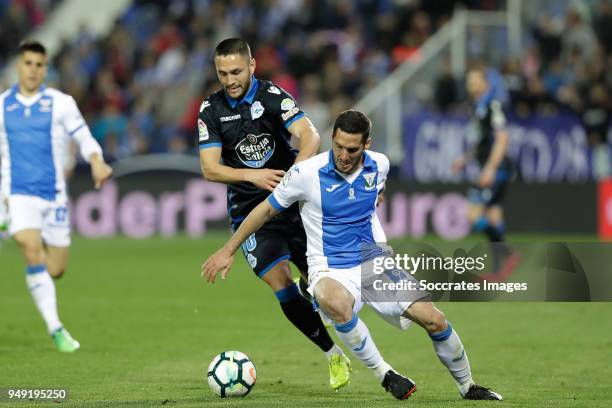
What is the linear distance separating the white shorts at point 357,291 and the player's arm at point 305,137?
3.18ft

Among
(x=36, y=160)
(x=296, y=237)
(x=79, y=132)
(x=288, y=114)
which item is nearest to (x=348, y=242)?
(x=296, y=237)

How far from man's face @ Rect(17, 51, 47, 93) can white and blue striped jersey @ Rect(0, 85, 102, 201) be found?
0.30 feet

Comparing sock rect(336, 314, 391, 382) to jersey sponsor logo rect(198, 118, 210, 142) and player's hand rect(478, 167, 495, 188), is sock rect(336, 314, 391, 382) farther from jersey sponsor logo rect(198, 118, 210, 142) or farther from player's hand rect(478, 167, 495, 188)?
player's hand rect(478, 167, 495, 188)

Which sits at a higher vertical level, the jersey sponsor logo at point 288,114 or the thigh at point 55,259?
the jersey sponsor logo at point 288,114

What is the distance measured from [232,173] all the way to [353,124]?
130 cm

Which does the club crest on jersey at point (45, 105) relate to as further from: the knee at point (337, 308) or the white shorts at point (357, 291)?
the knee at point (337, 308)

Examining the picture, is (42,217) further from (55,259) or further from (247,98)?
(247,98)

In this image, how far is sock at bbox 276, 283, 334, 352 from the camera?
26.5ft

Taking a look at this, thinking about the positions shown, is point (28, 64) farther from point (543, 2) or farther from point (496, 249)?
point (543, 2)

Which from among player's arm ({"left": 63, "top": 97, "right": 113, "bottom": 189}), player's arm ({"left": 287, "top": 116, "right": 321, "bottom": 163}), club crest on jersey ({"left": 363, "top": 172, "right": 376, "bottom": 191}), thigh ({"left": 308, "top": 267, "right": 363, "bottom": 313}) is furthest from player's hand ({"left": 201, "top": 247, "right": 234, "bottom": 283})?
player's arm ({"left": 63, "top": 97, "right": 113, "bottom": 189})

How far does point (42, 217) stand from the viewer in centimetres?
982

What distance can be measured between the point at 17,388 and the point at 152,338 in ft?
9.03

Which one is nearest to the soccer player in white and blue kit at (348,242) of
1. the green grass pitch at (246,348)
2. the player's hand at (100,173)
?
the green grass pitch at (246,348)

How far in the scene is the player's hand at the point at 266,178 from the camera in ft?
24.8
